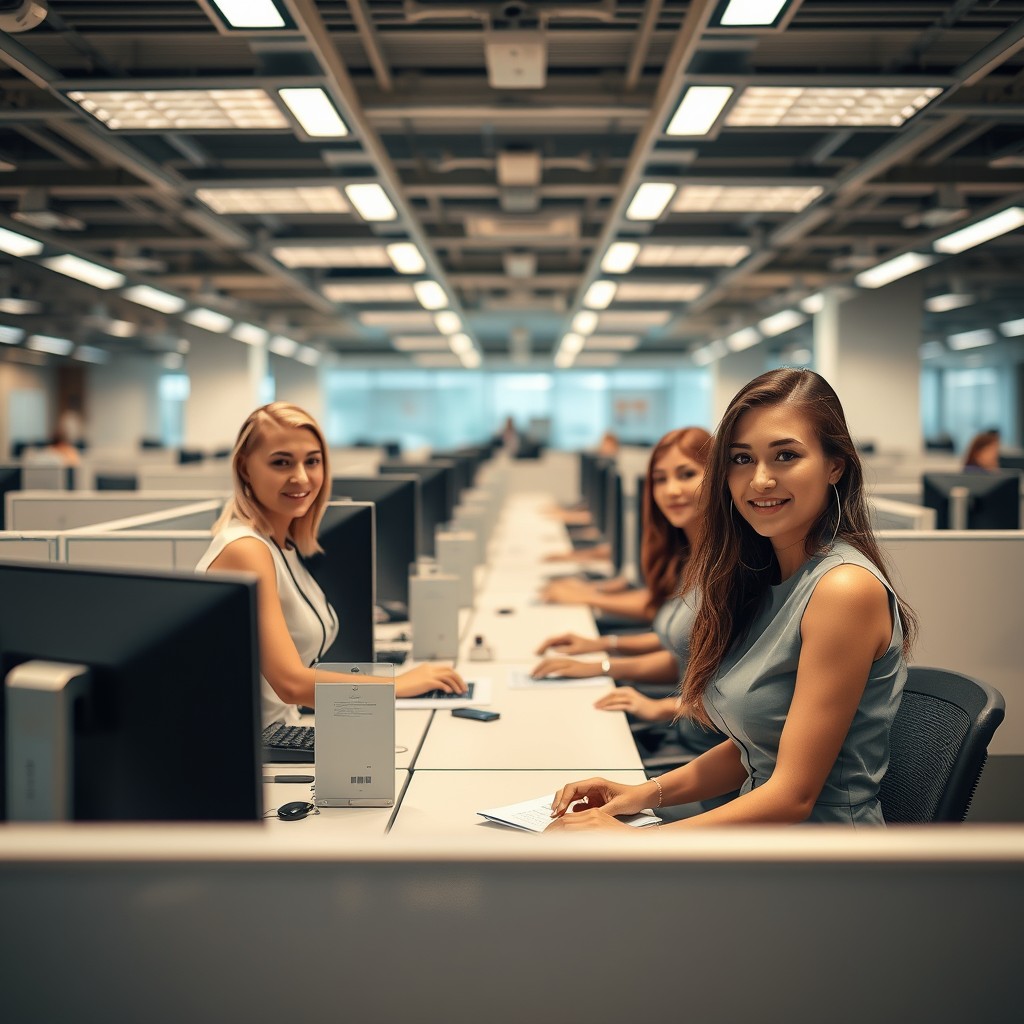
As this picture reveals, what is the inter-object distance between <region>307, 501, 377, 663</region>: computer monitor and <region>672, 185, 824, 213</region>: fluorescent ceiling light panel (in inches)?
110

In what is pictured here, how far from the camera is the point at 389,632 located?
10.5 ft

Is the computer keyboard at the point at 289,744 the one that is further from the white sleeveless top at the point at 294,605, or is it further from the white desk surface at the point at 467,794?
the white desk surface at the point at 467,794

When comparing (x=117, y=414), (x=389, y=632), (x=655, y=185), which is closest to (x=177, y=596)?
(x=389, y=632)

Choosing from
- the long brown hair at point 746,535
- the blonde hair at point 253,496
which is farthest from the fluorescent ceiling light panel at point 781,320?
the long brown hair at point 746,535

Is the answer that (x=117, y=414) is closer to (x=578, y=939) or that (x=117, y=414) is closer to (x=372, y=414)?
(x=372, y=414)

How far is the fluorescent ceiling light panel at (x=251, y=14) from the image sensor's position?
2.54 m

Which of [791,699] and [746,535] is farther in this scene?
[746,535]

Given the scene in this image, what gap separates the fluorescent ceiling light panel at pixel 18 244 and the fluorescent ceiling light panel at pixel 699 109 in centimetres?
358

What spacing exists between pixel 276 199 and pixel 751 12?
262cm

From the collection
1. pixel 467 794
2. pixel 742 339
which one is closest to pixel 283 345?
pixel 742 339

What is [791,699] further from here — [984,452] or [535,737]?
[984,452]

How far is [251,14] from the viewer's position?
8.50 ft

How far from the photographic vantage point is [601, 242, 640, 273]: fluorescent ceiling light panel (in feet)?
18.8

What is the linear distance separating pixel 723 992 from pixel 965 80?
332 centimetres
